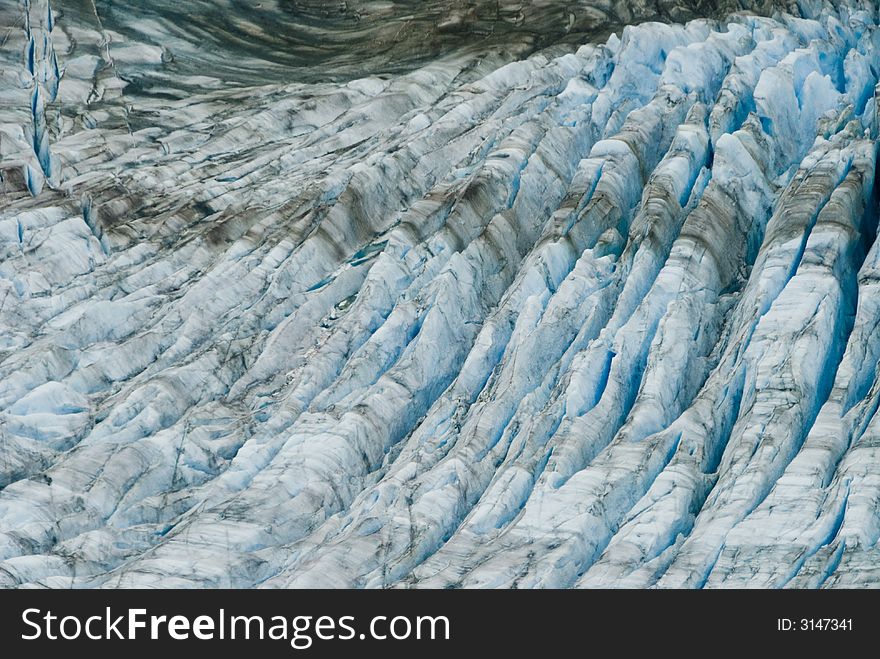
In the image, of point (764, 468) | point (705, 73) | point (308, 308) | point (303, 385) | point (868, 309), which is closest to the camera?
point (764, 468)

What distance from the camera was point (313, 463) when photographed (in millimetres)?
21844

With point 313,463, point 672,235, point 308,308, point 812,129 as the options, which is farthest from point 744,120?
point 313,463

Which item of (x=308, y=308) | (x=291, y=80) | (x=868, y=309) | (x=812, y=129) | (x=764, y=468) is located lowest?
(x=764, y=468)

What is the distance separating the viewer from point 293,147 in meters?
30.1

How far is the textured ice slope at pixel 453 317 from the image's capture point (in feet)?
65.2

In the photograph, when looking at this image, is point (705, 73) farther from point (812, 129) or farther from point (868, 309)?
point (868, 309)

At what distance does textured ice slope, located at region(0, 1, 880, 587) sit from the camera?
19859mm

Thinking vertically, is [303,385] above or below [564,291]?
below

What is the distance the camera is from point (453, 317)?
2447 centimetres

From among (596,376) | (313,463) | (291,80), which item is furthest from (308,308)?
(291,80)

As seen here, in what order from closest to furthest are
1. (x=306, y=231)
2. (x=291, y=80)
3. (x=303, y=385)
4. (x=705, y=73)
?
(x=303, y=385) < (x=306, y=231) < (x=705, y=73) < (x=291, y=80)

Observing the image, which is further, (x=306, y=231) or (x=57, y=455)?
(x=306, y=231)

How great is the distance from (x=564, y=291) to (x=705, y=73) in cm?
803

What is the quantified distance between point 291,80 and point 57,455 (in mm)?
13616
